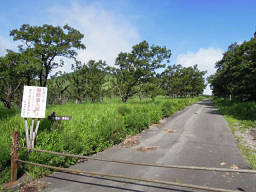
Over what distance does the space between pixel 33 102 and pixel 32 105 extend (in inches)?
3.5

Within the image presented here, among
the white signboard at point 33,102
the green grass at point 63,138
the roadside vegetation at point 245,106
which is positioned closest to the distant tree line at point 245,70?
the roadside vegetation at point 245,106

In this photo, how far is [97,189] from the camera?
356 cm

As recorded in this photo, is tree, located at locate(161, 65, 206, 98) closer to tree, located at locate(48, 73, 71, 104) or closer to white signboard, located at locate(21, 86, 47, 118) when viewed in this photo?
tree, located at locate(48, 73, 71, 104)

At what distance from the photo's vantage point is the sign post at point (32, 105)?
14.2ft

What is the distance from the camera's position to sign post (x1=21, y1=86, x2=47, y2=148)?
432 cm

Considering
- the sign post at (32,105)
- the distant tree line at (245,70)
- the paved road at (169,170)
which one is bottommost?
the paved road at (169,170)

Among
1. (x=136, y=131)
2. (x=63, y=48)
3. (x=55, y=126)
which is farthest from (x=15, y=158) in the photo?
(x=63, y=48)

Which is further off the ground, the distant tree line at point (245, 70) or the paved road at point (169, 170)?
the distant tree line at point (245, 70)

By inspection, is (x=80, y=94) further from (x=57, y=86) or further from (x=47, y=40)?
(x=47, y=40)

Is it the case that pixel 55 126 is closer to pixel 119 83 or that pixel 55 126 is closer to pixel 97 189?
pixel 97 189

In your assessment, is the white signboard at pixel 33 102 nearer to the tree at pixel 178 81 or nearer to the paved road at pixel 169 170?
the paved road at pixel 169 170

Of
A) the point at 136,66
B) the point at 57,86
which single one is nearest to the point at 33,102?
the point at 136,66

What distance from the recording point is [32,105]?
440 centimetres

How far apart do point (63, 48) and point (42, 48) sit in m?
2.57
